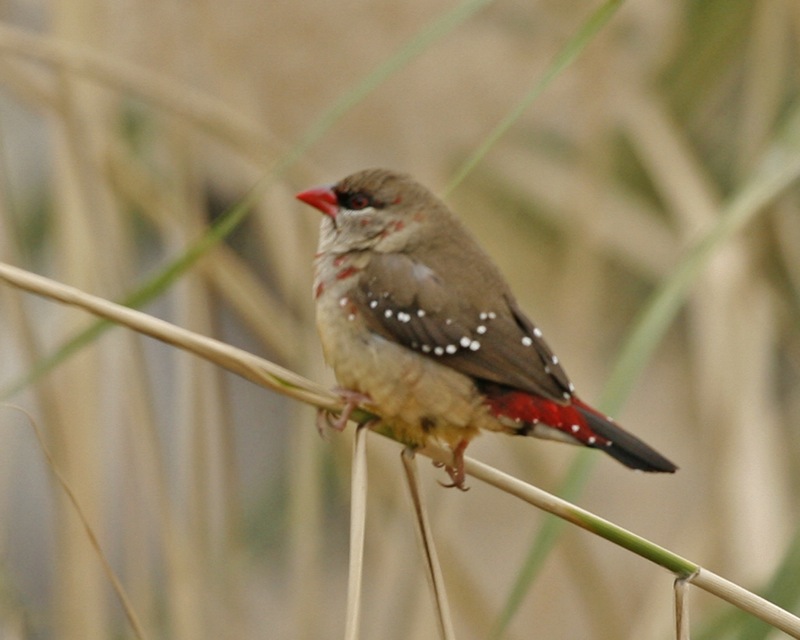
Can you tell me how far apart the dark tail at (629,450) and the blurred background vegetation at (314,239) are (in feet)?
0.56

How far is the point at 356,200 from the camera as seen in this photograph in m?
1.67

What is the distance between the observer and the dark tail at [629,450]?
4.43ft

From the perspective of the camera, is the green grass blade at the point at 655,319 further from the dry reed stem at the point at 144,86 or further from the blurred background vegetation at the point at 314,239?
the dry reed stem at the point at 144,86

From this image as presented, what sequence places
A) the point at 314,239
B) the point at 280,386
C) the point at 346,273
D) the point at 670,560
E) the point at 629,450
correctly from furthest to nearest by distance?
the point at 314,239, the point at 346,273, the point at 629,450, the point at 280,386, the point at 670,560

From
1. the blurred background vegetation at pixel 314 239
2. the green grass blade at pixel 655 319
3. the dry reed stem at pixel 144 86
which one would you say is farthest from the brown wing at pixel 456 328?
the dry reed stem at pixel 144 86

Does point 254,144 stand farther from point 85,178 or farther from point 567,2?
point 567,2

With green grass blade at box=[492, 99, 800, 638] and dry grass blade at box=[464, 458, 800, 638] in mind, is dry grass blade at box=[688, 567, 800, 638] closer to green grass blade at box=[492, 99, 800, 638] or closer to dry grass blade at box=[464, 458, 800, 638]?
dry grass blade at box=[464, 458, 800, 638]

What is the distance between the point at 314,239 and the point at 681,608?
4.03 feet

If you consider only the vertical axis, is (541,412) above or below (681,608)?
above

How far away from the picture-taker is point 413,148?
2312 mm

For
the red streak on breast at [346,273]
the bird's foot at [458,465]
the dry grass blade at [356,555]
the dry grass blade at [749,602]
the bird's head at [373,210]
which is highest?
the bird's head at [373,210]

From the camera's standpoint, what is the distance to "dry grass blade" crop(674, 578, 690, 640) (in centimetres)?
110

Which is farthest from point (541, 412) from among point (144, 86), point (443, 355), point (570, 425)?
point (144, 86)

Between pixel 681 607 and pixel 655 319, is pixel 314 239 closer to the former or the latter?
pixel 655 319
